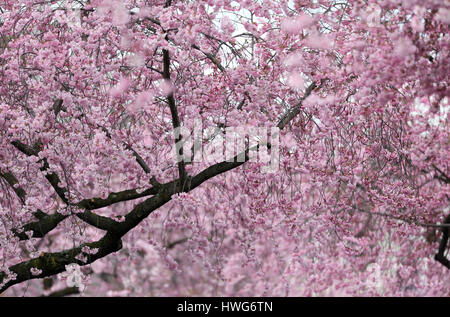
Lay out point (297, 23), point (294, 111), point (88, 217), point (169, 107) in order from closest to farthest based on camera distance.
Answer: point (297, 23)
point (169, 107)
point (294, 111)
point (88, 217)

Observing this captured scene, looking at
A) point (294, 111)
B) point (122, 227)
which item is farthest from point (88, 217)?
point (294, 111)

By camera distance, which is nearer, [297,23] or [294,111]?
[297,23]

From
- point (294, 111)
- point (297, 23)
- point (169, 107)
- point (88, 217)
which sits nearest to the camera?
point (297, 23)

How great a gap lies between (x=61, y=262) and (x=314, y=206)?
2.83 metres

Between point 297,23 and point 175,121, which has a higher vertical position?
point 297,23

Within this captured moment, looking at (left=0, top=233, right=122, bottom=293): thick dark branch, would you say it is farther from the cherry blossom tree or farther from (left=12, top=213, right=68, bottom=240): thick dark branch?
(left=12, top=213, right=68, bottom=240): thick dark branch

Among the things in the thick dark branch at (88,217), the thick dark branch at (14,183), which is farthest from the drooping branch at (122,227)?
the thick dark branch at (14,183)

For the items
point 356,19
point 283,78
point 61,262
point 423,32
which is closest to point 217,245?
point 61,262

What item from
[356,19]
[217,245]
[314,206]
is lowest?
[217,245]

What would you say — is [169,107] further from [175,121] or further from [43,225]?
[43,225]

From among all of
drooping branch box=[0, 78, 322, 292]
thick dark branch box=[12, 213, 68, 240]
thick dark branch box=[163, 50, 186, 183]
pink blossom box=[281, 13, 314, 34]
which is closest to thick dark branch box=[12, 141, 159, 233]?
thick dark branch box=[12, 213, 68, 240]

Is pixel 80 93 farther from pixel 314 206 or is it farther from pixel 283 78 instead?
pixel 314 206

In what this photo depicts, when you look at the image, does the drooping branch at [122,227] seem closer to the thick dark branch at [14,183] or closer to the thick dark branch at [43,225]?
the thick dark branch at [43,225]

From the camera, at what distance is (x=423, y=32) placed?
343 centimetres
